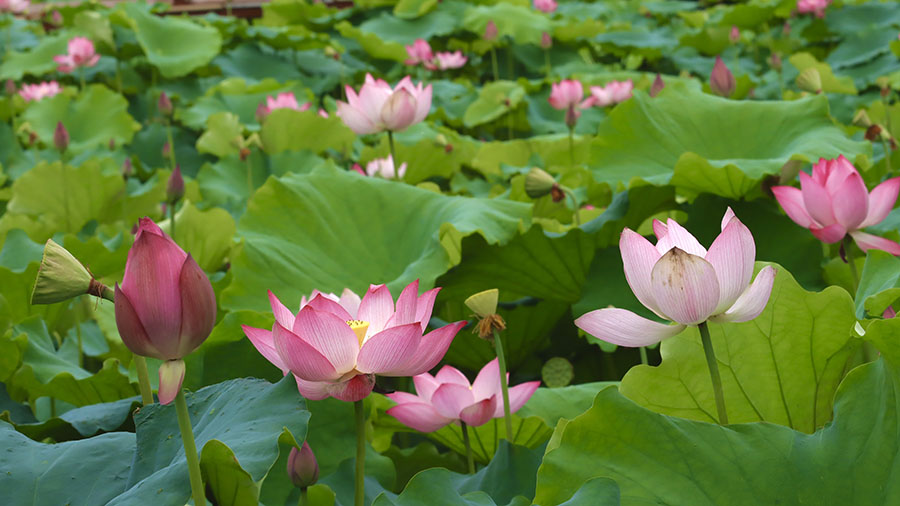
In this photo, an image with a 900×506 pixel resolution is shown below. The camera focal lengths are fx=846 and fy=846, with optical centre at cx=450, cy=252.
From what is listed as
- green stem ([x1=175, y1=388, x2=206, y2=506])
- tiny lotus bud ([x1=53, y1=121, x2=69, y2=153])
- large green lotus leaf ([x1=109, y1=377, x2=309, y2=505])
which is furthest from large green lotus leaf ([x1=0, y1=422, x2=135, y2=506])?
tiny lotus bud ([x1=53, y1=121, x2=69, y2=153])

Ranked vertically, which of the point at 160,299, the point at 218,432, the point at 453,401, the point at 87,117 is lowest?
the point at 87,117

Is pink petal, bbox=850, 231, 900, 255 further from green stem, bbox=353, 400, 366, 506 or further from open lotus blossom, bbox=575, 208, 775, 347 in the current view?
green stem, bbox=353, 400, 366, 506

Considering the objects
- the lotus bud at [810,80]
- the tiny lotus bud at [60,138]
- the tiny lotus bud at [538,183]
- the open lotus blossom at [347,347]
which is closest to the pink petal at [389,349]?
the open lotus blossom at [347,347]

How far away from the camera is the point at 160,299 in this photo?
479mm

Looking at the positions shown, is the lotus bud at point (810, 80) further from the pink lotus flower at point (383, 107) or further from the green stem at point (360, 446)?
the green stem at point (360, 446)

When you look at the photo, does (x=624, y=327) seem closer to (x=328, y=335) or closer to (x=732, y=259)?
(x=732, y=259)

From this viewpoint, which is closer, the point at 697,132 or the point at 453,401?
the point at 453,401

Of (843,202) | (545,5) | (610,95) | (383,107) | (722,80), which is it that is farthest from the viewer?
(545,5)

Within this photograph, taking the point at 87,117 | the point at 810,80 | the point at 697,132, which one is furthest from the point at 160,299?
the point at 87,117

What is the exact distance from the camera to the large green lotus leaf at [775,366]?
2.42ft

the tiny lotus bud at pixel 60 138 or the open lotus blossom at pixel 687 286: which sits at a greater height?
the open lotus blossom at pixel 687 286

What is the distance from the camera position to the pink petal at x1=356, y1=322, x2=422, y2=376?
59cm

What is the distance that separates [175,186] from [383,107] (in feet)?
1.28

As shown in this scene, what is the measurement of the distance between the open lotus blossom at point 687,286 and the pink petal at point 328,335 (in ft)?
0.55
